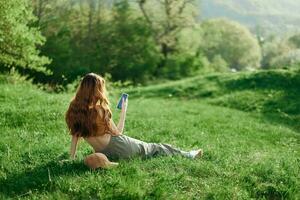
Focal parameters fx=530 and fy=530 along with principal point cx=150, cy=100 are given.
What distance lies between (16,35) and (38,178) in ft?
53.3

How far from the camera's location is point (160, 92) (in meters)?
34.4

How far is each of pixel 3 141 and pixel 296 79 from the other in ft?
75.3

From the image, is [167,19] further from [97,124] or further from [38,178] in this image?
[38,178]

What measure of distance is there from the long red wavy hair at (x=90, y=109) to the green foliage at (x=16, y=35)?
41.5 ft

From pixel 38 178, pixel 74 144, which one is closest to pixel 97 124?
pixel 74 144

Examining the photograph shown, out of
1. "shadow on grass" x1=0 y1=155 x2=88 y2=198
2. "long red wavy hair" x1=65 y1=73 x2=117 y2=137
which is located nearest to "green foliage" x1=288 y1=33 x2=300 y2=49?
"long red wavy hair" x1=65 y1=73 x2=117 y2=137

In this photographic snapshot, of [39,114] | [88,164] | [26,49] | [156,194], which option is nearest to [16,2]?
[26,49]

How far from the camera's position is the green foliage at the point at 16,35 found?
892 inches

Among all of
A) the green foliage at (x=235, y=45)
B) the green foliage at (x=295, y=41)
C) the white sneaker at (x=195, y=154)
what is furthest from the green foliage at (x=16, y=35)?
the green foliage at (x=295, y=41)

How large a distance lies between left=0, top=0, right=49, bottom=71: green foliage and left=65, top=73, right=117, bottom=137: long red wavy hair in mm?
12659

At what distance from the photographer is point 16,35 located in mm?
24516

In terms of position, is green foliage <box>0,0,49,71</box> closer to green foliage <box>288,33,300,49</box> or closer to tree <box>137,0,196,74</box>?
tree <box>137,0,196,74</box>

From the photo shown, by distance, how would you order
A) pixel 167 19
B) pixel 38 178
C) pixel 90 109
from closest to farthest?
pixel 38 178 < pixel 90 109 < pixel 167 19

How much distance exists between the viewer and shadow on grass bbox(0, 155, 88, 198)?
29.7ft
